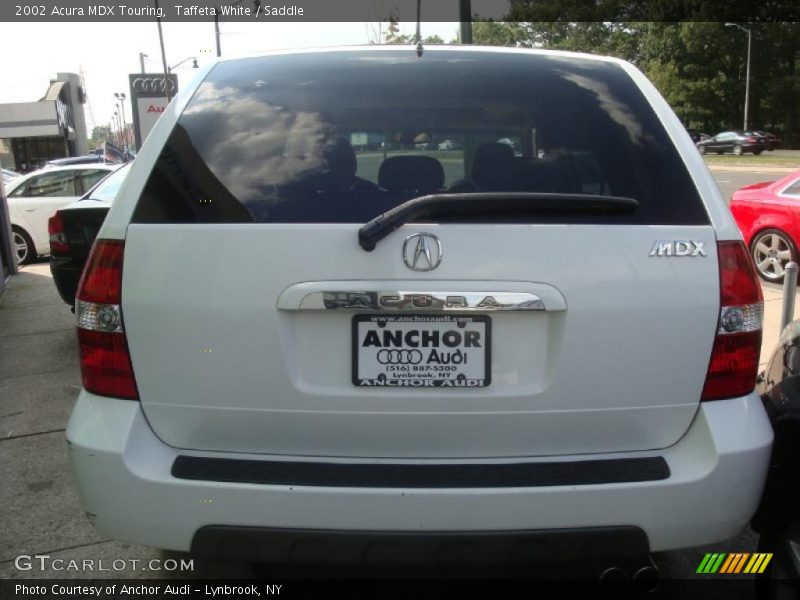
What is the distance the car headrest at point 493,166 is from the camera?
2107 millimetres

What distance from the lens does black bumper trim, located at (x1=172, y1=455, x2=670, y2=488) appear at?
194cm

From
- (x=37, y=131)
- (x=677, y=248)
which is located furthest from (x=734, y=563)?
(x=37, y=131)

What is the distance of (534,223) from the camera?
195 centimetres

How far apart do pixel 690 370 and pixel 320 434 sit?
3.28 feet

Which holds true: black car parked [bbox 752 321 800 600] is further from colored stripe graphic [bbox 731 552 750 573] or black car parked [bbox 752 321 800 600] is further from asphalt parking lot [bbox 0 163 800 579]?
asphalt parking lot [bbox 0 163 800 579]

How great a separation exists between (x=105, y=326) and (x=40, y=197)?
33.8 feet

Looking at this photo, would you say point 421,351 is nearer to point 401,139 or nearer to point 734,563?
point 401,139

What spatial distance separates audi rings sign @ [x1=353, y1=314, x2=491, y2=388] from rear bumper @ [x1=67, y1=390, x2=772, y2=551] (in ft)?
0.88

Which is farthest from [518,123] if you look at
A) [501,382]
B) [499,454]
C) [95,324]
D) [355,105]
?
[95,324]

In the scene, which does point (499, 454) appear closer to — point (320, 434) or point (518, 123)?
point (320, 434)

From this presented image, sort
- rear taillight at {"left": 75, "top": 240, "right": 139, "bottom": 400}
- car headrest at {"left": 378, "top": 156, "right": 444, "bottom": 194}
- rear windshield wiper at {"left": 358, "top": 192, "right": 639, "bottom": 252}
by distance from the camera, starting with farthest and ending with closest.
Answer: car headrest at {"left": 378, "top": 156, "right": 444, "bottom": 194} < rear taillight at {"left": 75, "top": 240, "right": 139, "bottom": 400} < rear windshield wiper at {"left": 358, "top": 192, "right": 639, "bottom": 252}

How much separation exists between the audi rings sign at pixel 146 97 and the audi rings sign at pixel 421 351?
15371 millimetres

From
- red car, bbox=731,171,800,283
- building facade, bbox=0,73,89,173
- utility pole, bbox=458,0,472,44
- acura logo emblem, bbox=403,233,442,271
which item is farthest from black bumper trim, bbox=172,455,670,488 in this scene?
building facade, bbox=0,73,89,173

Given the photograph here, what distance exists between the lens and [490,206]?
1.95 metres
